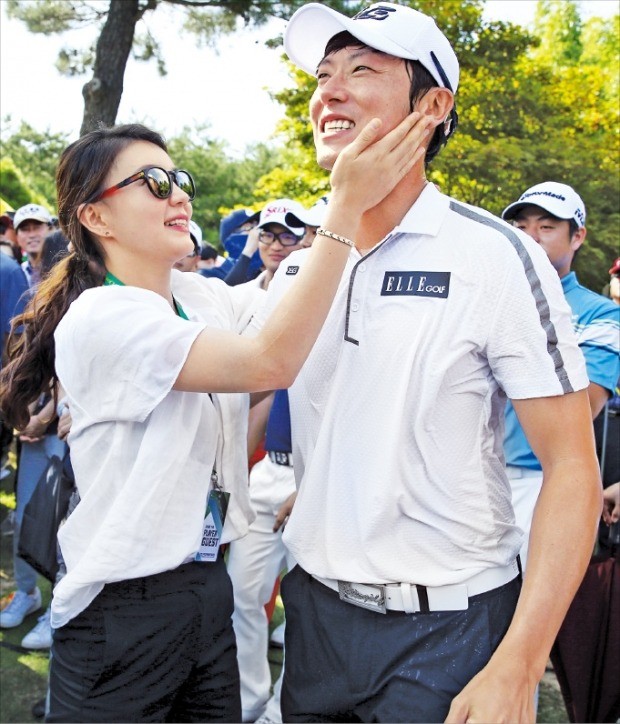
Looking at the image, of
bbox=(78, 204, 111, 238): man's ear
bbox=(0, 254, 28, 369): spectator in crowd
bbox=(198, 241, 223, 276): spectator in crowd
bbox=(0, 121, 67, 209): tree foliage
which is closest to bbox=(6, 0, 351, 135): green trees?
bbox=(198, 241, 223, 276): spectator in crowd

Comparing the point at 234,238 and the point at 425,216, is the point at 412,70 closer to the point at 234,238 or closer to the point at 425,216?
the point at 425,216

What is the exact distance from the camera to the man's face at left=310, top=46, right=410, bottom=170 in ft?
6.14

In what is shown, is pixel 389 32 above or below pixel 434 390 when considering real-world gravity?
above

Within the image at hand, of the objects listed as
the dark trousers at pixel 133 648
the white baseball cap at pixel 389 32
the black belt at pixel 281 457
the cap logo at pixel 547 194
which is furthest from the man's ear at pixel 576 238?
the dark trousers at pixel 133 648

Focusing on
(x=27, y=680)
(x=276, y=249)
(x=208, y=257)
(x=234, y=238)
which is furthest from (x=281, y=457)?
(x=208, y=257)

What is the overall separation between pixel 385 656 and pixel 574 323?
223cm

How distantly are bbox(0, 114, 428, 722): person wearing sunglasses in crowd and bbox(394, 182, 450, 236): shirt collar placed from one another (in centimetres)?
12

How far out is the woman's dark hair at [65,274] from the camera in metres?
A: 2.23

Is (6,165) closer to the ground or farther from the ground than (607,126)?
closer to the ground

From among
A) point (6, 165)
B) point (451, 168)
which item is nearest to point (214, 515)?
point (451, 168)

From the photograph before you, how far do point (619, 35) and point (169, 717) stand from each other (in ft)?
101

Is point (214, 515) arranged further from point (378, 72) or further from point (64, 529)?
point (378, 72)

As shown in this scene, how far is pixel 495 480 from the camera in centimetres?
175

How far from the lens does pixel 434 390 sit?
168 centimetres
